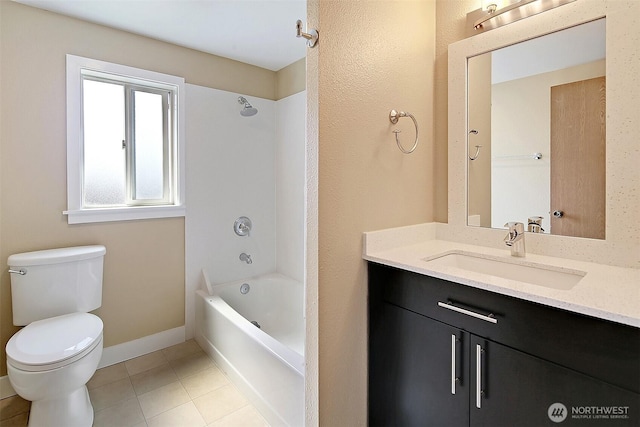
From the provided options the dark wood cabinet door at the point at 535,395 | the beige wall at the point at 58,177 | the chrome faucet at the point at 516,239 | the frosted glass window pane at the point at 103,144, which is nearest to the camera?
the dark wood cabinet door at the point at 535,395

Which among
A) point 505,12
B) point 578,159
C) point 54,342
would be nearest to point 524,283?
point 578,159

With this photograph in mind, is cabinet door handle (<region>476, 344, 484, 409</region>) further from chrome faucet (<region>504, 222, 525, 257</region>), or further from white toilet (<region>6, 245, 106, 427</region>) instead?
white toilet (<region>6, 245, 106, 427</region>)

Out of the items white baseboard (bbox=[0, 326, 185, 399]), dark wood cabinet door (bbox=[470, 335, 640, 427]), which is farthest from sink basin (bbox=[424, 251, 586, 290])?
white baseboard (bbox=[0, 326, 185, 399])

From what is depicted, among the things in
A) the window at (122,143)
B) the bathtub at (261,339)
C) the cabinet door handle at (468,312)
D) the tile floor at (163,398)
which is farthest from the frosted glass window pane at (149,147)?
the cabinet door handle at (468,312)

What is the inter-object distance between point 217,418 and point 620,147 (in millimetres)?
2192

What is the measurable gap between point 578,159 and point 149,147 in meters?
2.62

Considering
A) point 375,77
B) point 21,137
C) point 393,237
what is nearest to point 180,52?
point 21,137

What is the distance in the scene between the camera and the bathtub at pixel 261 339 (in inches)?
60.8

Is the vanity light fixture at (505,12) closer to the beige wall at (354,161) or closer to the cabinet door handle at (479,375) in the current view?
the beige wall at (354,161)

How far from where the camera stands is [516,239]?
1333mm

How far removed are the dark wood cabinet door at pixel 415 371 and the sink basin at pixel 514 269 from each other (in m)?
0.27

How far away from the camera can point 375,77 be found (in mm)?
1356

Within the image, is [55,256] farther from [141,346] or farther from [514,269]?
[514,269]

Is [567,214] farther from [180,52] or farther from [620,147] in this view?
[180,52]
